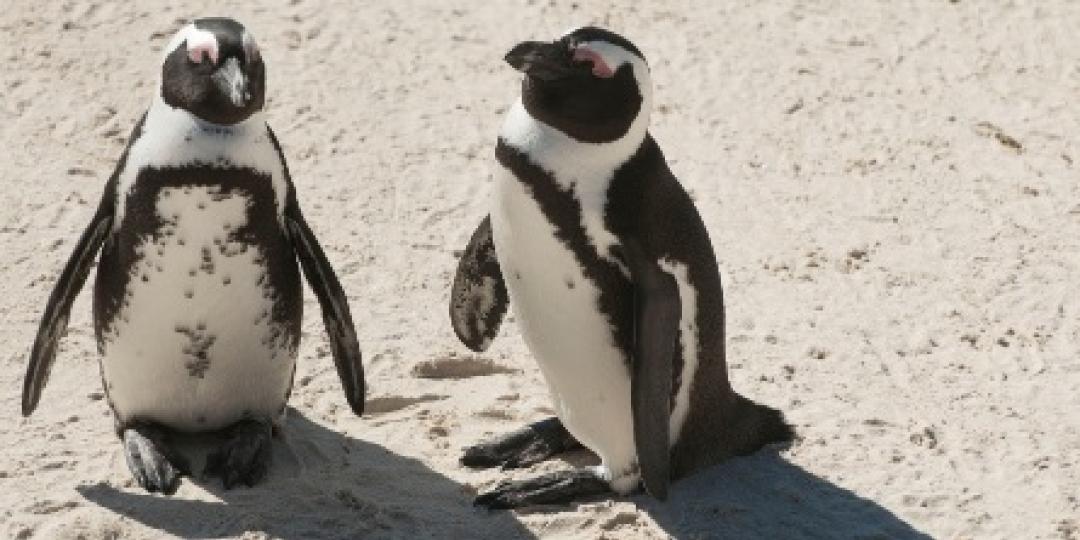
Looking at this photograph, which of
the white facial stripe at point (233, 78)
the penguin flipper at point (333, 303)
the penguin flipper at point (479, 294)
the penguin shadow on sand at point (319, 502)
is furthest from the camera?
the penguin flipper at point (479, 294)

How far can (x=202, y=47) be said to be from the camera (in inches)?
167

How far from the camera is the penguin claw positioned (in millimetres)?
4539

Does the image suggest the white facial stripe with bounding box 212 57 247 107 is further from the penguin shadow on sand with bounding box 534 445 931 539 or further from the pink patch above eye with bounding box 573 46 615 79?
the penguin shadow on sand with bounding box 534 445 931 539

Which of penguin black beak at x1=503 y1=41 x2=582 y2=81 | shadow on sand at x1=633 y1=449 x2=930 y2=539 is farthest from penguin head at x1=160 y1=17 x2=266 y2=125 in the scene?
shadow on sand at x1=633 y1=449 x2=930 y2=539

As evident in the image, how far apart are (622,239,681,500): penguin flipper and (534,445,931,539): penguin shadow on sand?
0.87ft

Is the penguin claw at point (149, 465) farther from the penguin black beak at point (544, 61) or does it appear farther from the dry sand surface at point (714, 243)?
the penguin black beak at point (544, 61)

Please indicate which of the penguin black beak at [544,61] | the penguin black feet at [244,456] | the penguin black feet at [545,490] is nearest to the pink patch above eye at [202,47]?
the penguin black beak at [544,61]

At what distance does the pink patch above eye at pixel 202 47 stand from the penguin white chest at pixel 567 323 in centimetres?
69

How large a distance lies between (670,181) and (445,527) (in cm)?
95

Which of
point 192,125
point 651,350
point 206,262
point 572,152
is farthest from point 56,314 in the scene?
point 651,350

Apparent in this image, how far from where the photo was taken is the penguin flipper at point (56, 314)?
14.9ft

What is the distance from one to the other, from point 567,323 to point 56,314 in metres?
1.21

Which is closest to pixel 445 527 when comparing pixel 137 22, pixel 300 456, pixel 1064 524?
pixel 300 456

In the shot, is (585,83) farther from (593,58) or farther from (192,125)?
(192,125)
